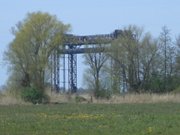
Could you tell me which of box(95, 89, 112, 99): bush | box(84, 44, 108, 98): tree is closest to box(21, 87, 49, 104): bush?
box(95, 89, 112, 99): bush

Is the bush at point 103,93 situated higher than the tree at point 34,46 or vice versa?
the tree at point 34,46

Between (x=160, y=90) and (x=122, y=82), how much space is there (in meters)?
6.96

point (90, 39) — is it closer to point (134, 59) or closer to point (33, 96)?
point (134, 59)

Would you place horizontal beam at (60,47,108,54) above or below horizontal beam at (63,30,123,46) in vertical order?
below

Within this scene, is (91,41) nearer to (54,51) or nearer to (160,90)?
(54,51)

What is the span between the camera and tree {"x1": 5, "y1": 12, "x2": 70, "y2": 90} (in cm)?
8662

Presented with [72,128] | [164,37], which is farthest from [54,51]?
[72,128]

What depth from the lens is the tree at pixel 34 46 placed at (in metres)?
86.6

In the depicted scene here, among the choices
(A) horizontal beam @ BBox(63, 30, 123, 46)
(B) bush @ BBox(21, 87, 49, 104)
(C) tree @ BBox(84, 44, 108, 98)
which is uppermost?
(A) horizontal beam @ BBox(63, 30, 123, 46)

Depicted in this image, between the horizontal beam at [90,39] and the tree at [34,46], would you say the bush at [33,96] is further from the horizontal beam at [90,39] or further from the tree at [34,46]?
the horizontal beam at [90,39]

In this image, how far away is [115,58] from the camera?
283 feet

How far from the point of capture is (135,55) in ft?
284

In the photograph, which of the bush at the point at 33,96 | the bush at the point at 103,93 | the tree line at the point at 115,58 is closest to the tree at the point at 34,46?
the tree line at the point at 115,58

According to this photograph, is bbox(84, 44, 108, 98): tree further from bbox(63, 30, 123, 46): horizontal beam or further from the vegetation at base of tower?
the vegetation at base of tower
